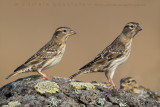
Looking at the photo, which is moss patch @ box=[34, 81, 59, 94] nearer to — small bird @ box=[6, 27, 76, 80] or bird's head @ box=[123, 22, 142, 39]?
small bird @ box=[6, 27, 76, 80]

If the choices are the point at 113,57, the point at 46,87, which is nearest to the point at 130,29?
the point at 113,57

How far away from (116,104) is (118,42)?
360 centimetres

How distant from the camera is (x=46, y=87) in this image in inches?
369

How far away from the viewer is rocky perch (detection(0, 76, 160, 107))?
351 inches

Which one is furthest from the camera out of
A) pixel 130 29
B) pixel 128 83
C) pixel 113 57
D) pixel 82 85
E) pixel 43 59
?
pixel 128 83

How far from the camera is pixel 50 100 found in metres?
8.92

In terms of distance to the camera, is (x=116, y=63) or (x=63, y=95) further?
(x=116, y=63)

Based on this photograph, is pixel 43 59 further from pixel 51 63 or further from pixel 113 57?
pixel 113 57

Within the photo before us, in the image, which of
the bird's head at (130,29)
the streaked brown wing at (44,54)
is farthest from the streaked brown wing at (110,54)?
the streaked brown wing at (44,54)

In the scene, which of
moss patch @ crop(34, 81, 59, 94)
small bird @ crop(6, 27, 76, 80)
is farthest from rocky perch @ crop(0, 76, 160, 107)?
small bird @ crop(6, 27, 76, 80)

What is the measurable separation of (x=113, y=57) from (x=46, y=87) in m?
3.15

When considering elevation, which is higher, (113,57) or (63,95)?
(113,57)

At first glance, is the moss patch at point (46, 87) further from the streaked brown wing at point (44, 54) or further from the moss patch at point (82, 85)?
the streaked brown wing at point (44, 54)

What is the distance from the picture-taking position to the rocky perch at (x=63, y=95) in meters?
8.92
